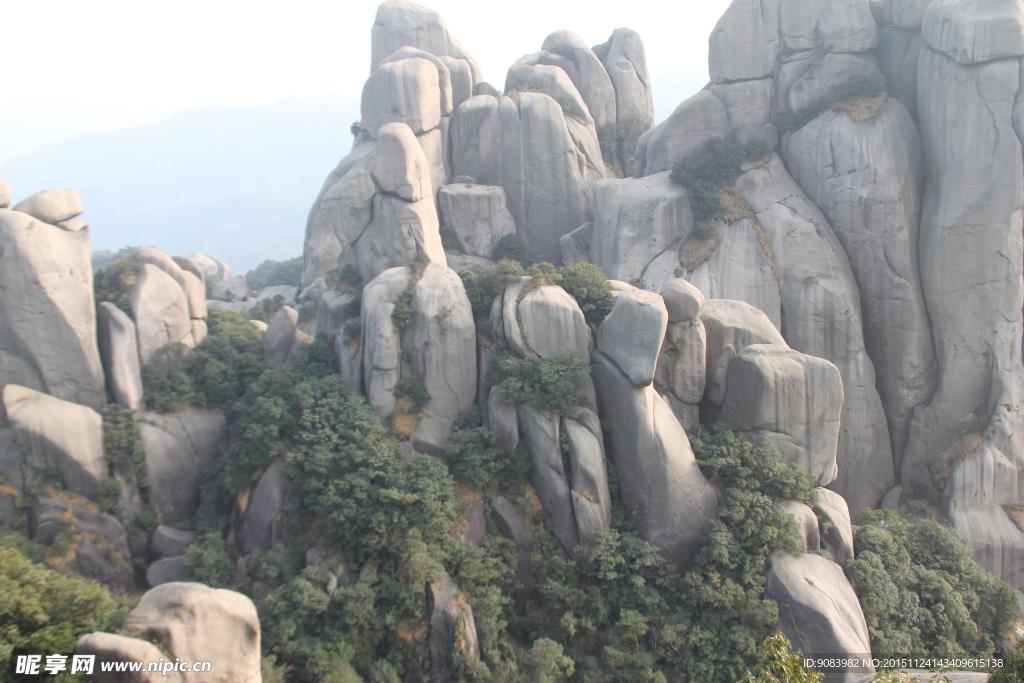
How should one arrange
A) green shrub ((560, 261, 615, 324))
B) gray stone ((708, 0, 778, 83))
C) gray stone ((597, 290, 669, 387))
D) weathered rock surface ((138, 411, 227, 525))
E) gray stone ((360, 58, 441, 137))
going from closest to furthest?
gray stone ((597, 290, 669, 387)) → weathered rock surface ((138, 411, 227, 525)) → green shrub ((560, 261, 615, 324)) → gray stone ((708, 0, 778, 83)) → gray stone ((360, 58, 441, 137))

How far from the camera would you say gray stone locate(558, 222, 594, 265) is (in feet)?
103

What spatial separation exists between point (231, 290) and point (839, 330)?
33.1m

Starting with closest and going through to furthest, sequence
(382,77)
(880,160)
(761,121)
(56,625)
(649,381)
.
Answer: (56,625) < (649,381) < (880,160) < (761,121) < (382,77)

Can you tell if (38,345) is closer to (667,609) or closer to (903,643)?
(667,609)

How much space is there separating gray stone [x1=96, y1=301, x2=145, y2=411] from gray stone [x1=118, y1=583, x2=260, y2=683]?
→ 11.3 m

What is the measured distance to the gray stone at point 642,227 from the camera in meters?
27.9

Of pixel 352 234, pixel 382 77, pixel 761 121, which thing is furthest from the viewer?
pixel 382 77

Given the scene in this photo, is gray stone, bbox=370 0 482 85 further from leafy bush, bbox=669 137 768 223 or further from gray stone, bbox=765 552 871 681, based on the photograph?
gray stone, bbox=765 552 871 681

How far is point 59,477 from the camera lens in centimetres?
1811

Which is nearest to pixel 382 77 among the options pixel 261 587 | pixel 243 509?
pixel 243 509

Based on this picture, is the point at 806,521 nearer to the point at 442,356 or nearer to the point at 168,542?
the point at 442,356

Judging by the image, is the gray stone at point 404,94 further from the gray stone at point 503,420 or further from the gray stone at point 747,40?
the gray stone at point 503,420

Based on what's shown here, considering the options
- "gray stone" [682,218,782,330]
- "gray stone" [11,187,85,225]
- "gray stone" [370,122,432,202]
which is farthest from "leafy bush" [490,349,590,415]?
"gray stone" [11,187,85,225]

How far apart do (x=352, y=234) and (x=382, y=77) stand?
41.5ft
